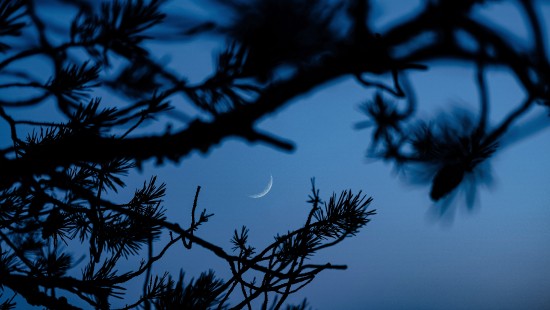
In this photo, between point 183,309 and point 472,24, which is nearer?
point 183,309

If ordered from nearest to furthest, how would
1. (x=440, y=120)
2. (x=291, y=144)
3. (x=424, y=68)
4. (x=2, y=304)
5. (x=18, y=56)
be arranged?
1. (x=291, y=144)
2. (x=424, y=68)
3. (x=18, y=56)
4. (x=2, y=304)
5. (x=440, y=120)

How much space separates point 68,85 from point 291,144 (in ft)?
2.00

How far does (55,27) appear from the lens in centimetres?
93

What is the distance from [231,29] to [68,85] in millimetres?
382

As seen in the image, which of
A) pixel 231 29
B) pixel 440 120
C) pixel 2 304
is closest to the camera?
pixel 231 29

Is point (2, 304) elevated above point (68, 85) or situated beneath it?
situated beneath

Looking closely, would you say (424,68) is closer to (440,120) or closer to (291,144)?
(291,144)

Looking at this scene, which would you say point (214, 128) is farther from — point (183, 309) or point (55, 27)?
point (55, 27)

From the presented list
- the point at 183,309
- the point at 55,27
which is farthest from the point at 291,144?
the point at 55,27

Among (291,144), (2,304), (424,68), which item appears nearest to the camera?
(291,144)

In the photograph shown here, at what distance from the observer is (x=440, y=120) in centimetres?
119

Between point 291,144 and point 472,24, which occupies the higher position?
point 472,24

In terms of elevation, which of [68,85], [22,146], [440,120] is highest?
[440,120]

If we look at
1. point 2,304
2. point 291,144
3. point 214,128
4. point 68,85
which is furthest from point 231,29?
point 2,304
